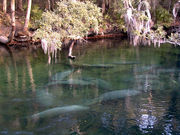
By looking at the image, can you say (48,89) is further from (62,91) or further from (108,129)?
(108,129)

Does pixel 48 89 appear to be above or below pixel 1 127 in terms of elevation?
above

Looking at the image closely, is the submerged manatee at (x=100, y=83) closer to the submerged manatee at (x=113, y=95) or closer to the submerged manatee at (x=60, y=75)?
the submerged manatee at (x=113, y=95)

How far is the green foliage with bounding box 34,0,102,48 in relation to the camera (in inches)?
538

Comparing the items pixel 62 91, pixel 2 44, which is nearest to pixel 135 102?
pixel 62 91

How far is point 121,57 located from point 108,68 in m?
3.93

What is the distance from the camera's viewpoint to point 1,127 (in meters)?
7.45

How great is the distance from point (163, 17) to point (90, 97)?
70.7 feet

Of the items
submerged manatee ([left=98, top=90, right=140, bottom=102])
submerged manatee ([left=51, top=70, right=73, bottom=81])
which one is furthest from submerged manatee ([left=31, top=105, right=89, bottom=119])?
submerged manatee ([left=51, top=70, right=73, bottom=81])

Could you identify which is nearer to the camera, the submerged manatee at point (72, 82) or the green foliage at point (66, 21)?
the submerged manatee at point (72, 82)

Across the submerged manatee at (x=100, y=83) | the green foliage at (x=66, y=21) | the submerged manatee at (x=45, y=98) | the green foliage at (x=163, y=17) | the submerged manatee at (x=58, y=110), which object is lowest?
the submerged manatee at (x=58, y=110)

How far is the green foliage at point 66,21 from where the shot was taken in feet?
44.8

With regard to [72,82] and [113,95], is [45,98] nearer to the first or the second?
[72,82]

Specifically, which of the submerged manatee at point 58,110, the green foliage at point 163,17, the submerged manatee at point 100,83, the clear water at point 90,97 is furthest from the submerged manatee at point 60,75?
the green foliage at point 163,17

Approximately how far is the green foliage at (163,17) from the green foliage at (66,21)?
51.6ft
